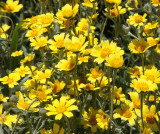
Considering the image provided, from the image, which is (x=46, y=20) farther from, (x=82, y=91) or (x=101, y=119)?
(x=101, y=119)

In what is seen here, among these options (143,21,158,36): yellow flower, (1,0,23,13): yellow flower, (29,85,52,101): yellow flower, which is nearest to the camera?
(29,85,52,101): yellow flower

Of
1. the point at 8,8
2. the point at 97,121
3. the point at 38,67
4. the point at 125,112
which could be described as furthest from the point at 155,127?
the point at 8,8

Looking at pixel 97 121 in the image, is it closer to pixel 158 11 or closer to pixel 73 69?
pixel 73 69

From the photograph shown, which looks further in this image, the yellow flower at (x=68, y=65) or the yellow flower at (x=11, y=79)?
the yellow flower at (x=11, y=79)

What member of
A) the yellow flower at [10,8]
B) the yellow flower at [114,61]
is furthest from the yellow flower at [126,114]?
the yellow flower at [10,8]

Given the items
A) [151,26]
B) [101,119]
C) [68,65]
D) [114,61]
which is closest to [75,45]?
[68,65]

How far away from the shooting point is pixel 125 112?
4.60 feet

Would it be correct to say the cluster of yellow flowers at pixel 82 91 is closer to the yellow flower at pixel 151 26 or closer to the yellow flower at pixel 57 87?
the yellow flower at pixel 57 87

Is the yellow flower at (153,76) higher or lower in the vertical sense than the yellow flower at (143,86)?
lower

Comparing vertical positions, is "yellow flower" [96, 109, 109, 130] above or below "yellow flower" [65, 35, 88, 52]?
below

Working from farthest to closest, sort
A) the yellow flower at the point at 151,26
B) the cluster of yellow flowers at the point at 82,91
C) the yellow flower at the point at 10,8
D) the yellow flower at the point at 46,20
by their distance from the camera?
the yellow flower at the point at 10,8, the yellow flower at the point at 151,26, the yellow flower at the point at 46,20, the cluster of yellow flowers at the point at 82,91

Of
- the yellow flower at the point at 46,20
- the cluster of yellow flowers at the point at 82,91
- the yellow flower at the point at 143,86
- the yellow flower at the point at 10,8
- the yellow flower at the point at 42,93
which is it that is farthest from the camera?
the yellow flower at the point at 10,8

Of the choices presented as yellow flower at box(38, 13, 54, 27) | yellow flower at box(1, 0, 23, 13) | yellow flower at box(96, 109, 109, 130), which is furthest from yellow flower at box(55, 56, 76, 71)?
yellow flower at box(1, 0, 23, 13)

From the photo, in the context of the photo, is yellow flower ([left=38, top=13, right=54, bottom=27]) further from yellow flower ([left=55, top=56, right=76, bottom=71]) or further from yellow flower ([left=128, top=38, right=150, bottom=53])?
yellow flower ([left=128, top=38, right=150, bottom=53])
